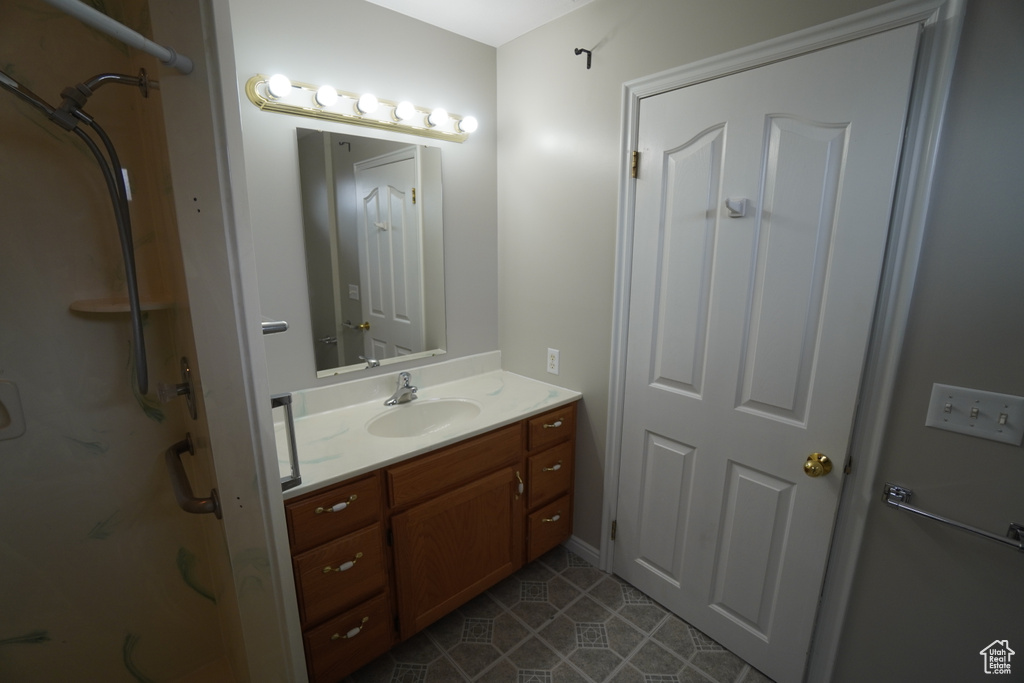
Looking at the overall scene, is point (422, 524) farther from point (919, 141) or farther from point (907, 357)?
point (919, 141)

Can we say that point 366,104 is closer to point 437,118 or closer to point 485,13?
point 437,118

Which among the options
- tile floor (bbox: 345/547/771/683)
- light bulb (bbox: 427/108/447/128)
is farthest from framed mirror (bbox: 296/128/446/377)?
tile floor (bbox: 345/547/771/683)

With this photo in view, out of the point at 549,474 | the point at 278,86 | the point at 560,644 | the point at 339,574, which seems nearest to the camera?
the point at 339,574

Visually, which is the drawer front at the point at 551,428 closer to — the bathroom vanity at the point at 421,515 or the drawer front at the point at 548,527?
the bathroom vanity at the point at 421,515

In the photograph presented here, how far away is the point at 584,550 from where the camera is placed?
2.07m

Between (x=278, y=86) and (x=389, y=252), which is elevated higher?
(x=278, y=86)

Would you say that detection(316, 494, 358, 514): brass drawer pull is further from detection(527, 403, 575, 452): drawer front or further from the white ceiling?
the white ceiling

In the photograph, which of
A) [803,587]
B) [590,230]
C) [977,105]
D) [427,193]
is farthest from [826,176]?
[427,193]

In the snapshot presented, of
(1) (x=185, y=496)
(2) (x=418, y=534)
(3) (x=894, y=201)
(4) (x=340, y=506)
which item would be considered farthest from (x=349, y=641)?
(3) (x=894, y=201)

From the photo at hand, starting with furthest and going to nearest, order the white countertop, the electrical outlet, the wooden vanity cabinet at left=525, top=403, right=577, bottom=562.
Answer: the electrical outlet < the wooden vanity cabinet at left=525, top=403, right=577, bottom=562 < the white countertop

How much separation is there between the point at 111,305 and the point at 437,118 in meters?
1.28

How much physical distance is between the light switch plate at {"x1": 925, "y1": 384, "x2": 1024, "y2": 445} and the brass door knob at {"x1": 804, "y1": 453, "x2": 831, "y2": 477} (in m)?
0.25

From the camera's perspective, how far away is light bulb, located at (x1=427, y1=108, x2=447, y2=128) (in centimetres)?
179

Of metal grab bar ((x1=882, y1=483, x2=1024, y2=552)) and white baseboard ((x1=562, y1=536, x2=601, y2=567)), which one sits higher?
metal grab bar ((x1=882, y1=483, x2=1024, y2=552))
